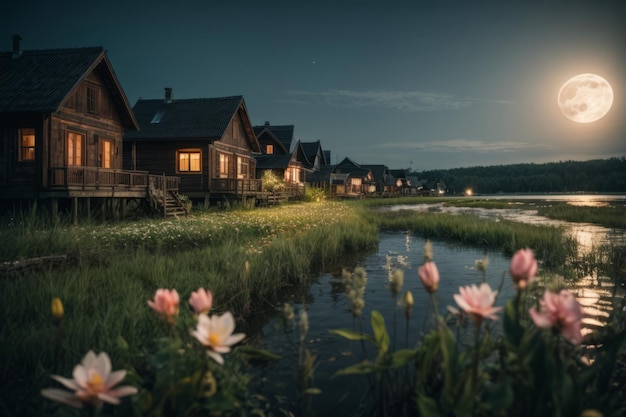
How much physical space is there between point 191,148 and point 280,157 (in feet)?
61.4

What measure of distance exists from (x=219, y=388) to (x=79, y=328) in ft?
8.22

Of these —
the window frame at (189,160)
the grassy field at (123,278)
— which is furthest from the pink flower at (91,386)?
the window frame at (189,160)

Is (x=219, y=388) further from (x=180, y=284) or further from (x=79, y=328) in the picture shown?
(x=180, y=284)

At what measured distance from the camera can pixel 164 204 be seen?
66.0 ft

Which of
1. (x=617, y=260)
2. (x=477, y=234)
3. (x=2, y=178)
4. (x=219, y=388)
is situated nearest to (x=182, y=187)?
(x=2, y=178)

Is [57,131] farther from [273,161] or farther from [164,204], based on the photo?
[273,161]

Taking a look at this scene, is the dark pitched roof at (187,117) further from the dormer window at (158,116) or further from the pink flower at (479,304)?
the pink flower at (479,304)

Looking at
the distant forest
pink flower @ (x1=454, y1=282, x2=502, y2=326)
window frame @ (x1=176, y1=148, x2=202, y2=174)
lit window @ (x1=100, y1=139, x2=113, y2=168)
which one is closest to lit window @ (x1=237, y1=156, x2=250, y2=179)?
window frame @ (x1=176, y1=148, x2=202, y2=174)

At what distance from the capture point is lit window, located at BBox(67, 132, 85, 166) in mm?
19094

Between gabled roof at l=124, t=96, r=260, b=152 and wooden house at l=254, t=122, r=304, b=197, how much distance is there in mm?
10966

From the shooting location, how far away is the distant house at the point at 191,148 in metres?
27.3

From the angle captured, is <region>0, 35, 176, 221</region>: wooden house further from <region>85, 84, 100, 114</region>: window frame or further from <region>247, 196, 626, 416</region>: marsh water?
<region>247, 196, 626, 416</region>: marsh water

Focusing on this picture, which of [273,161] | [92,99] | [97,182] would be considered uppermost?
[92,99]

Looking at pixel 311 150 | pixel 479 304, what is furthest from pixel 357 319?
pixel 311 150
